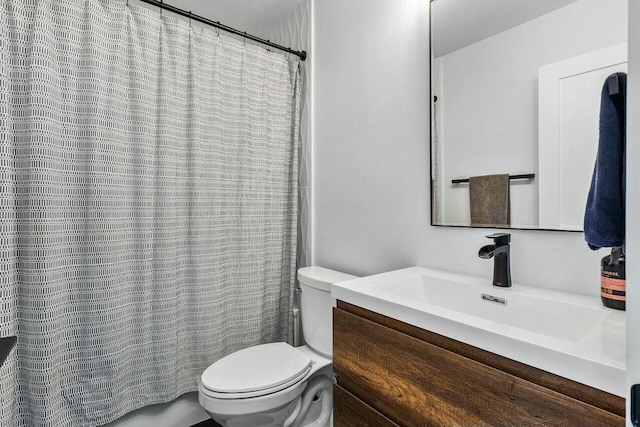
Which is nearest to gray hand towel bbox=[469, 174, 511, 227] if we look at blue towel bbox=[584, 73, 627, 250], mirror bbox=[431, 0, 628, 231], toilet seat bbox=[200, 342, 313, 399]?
mirror bbox=[431, 0, 628, 231]

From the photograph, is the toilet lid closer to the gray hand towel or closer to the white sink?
the white sink

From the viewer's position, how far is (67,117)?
132 centimetres

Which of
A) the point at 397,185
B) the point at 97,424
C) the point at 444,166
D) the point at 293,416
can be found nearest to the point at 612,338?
the point at 444,166

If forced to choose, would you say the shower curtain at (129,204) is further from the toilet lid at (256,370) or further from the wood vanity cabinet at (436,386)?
the wood vanity cabinet at (436,386)

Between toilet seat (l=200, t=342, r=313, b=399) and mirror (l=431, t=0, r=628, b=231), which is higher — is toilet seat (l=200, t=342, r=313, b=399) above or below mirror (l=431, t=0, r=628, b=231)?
below

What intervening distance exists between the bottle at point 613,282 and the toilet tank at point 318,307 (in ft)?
3.24

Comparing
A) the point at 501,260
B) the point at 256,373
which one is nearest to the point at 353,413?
the point at 256,373

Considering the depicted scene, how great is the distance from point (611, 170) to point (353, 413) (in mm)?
951

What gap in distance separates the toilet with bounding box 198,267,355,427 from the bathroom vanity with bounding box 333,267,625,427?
0.84 ft

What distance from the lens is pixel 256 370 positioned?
4.51 ft

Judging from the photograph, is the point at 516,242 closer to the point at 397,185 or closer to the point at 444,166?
Result: the point at 444,166

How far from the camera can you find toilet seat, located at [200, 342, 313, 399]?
1.25m

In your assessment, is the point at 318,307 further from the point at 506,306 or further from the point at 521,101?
the point at 521,101

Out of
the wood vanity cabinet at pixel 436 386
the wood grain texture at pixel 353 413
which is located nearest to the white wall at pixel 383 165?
the wood vanity cabinet at pixel 436 386
